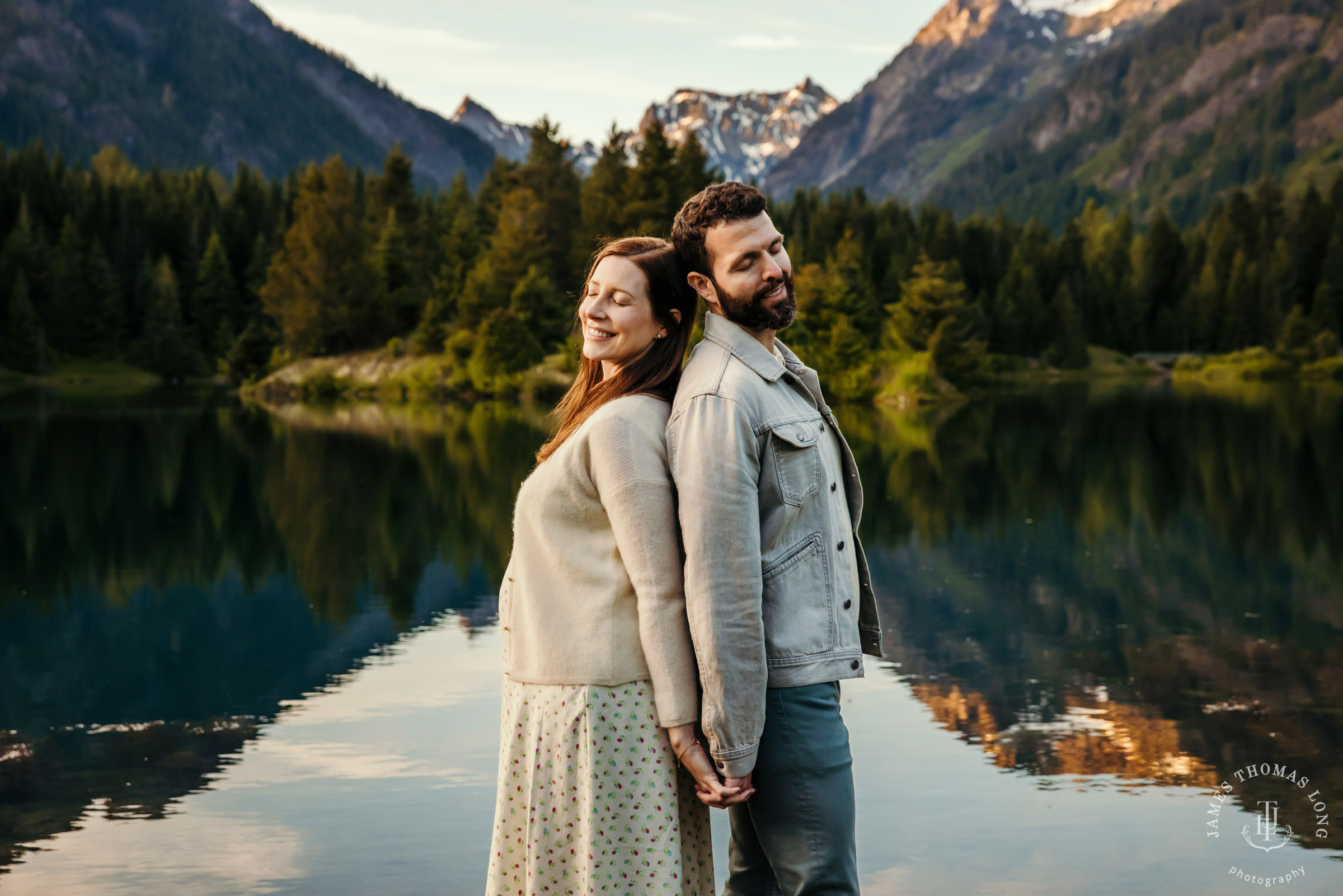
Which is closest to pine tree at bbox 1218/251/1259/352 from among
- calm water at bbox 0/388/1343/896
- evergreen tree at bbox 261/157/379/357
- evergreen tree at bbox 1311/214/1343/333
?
evergreen tree at bbox 1311/214/1343/333

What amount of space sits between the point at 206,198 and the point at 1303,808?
93641mm

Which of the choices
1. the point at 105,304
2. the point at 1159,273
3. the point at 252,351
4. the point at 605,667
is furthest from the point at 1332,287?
the point at 605,667

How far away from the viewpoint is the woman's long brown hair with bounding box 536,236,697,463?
3.28m

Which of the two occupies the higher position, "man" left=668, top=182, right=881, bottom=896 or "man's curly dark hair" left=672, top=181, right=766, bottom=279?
"man's curly dark hair" left=672, top=181, right=766, bottom=279

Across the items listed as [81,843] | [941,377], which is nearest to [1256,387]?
[941,377]

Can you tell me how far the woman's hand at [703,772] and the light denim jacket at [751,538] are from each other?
0.12 ft

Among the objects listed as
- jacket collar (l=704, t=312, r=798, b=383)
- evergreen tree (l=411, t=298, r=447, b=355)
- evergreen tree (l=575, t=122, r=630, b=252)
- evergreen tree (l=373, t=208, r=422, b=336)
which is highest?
evergreen tree (l=575, t=122, r=630, b=252)

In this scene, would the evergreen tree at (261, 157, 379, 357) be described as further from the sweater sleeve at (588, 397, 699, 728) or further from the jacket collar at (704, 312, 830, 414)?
the sweater sleeve at (588, 397, 699, 728)

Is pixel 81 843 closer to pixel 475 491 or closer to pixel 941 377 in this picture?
pixel 475 491

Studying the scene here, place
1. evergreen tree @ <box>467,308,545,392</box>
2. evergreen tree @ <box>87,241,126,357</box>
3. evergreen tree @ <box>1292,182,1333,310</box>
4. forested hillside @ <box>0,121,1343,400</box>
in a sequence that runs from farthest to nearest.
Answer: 1. evergreen tree @ <box>1292,182,1333,310</box>
2. evergreen tree @ <box>87,241,126,357</box>
3. forested hillside @ <box>0,121,1343,400</box>
4. evergreen tree @ <box>467,308,545,392</box>

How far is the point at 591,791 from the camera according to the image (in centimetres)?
309

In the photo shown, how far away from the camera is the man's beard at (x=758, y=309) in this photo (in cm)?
322

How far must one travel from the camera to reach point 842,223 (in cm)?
7931

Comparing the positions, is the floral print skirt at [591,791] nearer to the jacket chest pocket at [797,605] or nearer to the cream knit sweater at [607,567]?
the cream knit sweater at [607,567]
